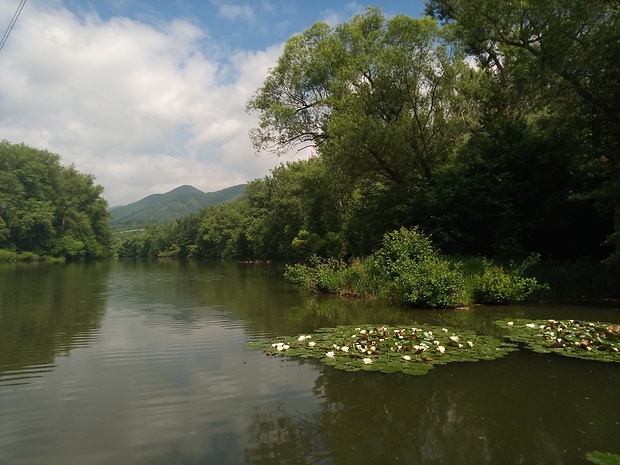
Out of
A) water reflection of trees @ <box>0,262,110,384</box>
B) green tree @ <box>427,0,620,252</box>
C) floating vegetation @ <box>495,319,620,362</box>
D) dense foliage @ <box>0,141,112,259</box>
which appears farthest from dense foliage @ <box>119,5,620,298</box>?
dense foliage @ <box>0,141,112,259</box>

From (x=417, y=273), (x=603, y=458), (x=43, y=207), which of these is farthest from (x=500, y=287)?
(x=43, y=207)

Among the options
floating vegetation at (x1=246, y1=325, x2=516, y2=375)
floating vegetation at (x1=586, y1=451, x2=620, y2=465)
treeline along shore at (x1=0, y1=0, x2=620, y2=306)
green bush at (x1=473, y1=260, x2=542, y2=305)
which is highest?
treeline along shore at (x1=0, y1=0, x2=620, y2=306)

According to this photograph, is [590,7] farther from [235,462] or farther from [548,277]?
[235,462]

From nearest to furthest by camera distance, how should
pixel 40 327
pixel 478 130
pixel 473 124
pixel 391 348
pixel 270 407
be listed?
pixel 270 407
pixel 391 348
pixel 40 327
pixel 478 130
pixel 473 124

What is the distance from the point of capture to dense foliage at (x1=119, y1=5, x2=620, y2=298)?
15352mm

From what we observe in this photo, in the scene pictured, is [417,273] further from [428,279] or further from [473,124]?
[473,124]

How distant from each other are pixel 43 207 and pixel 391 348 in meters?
80.6

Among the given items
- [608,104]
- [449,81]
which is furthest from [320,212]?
[608,104]

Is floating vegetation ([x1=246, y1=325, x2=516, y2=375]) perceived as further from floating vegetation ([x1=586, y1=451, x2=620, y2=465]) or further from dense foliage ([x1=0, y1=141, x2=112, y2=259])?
dense foliage ([x1=0, y1=141, x2=112, y2=259])

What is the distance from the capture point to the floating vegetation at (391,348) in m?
7.75

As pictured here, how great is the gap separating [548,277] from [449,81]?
10.6m

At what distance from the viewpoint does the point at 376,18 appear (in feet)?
84.6

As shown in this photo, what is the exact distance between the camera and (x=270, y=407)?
6.20 metres

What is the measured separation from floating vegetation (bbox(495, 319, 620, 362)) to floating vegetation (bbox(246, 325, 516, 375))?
0.65m
